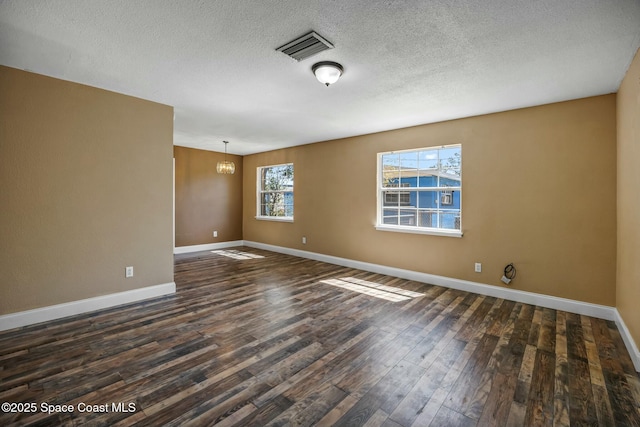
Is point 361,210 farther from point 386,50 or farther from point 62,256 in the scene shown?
point 62,256

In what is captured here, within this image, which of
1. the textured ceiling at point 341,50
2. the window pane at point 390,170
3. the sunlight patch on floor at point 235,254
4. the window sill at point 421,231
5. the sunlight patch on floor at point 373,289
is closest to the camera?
the textured ceiling at point 341,50

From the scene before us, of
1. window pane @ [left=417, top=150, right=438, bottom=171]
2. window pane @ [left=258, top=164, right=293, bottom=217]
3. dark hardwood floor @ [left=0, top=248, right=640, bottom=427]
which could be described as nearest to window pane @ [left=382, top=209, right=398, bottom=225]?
window pane @ [left=417, top=150, right=438, bottom=171]

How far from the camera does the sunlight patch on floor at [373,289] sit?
3.89 meters

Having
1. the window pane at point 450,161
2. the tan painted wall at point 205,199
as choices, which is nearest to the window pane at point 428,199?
the window pane at point 450,161

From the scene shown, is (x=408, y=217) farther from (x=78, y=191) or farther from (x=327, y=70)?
(x=78, y=191)

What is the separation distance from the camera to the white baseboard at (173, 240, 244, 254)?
6832mm

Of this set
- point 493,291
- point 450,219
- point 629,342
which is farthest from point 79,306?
point 629,342

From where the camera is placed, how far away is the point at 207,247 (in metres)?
7.30

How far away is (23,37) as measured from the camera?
7.52 ft

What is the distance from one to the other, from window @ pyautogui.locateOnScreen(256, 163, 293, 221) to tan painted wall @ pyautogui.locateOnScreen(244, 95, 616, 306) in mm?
2161

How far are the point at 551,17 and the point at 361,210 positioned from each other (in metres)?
3.79

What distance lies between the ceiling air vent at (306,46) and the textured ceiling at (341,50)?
57mm

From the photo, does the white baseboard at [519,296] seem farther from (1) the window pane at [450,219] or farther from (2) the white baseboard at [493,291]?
(1) the window pane at [450,219]

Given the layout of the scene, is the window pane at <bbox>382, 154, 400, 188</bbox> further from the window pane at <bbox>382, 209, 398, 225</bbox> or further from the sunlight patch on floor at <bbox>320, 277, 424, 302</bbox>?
the sunlight patch on floor at <bbox>320, 277, 424, 302</bbox>
